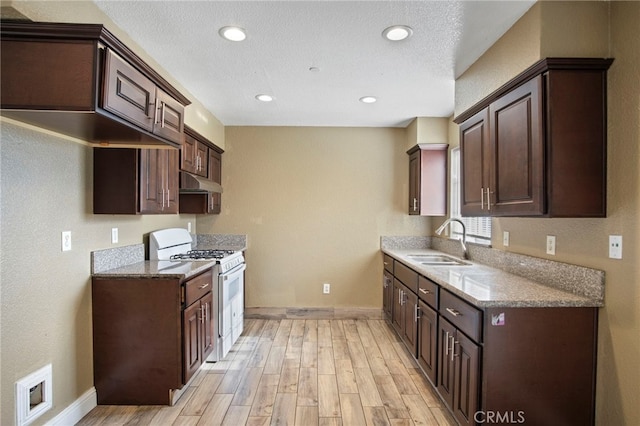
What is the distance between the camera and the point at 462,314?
1967 mm

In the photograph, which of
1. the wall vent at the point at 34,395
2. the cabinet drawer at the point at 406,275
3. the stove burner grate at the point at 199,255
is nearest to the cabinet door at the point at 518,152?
the cabinet drawer at the point at 406,275

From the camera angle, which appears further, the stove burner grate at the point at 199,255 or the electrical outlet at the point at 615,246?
the stove burner grate at the point at 199,255

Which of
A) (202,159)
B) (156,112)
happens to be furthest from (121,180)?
(202,159)

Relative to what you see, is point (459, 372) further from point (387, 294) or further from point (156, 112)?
point (156, 112)

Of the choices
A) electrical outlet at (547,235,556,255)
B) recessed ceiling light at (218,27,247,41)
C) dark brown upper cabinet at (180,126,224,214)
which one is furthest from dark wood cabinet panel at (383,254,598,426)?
dark brown upper cabinet at (180,126,224,214)

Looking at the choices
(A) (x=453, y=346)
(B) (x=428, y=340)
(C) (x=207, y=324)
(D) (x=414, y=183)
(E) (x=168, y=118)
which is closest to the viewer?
(A) (x=453, y=346)

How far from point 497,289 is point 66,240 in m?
2.59

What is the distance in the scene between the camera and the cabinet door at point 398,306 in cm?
338

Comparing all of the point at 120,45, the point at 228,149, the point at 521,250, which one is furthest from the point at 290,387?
the point at 228,149

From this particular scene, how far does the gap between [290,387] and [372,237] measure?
2.24 m

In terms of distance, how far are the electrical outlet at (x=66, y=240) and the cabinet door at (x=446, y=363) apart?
2409mm

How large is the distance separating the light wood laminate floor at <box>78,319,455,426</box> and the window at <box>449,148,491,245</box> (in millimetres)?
1310

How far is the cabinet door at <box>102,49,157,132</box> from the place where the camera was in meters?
1.62

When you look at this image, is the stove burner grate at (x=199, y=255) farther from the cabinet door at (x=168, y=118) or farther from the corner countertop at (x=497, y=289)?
the corner countertop at (x=497, y=289)
